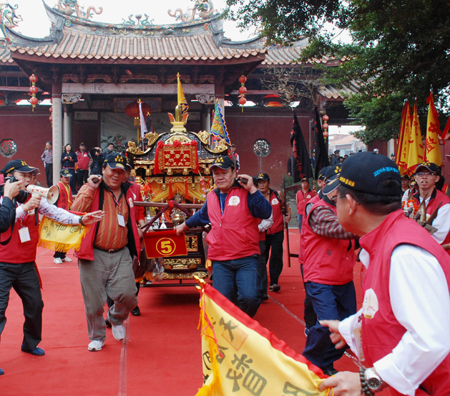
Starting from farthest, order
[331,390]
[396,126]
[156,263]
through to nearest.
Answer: [396,126], [156,263], [331,390]

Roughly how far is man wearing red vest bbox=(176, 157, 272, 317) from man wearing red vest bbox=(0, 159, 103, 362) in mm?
1188

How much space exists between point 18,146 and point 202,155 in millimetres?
13215

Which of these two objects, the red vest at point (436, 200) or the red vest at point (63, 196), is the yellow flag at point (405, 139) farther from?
the red vest at point (63, 196)

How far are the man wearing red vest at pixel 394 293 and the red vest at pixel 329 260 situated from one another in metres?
1.59

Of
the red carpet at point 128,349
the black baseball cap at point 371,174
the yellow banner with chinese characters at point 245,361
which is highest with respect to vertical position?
the black baseball cap at point 371,174

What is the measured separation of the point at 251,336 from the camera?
76.1 inches

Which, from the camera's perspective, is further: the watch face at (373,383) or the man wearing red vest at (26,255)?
the man wearing red vest at (26,255)

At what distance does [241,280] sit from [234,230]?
480 millimetres

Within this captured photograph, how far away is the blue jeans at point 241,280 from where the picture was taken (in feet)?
13.7

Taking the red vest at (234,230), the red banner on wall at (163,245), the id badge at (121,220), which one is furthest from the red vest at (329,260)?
the red banner on wall at (163,245)

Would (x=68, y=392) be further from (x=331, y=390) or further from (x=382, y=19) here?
(x=382, y=19)

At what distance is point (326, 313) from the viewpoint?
339 centimetres

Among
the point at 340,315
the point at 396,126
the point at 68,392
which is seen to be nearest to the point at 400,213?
the point at 340,315

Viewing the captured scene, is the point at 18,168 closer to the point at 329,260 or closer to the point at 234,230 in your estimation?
the point at 234,230
